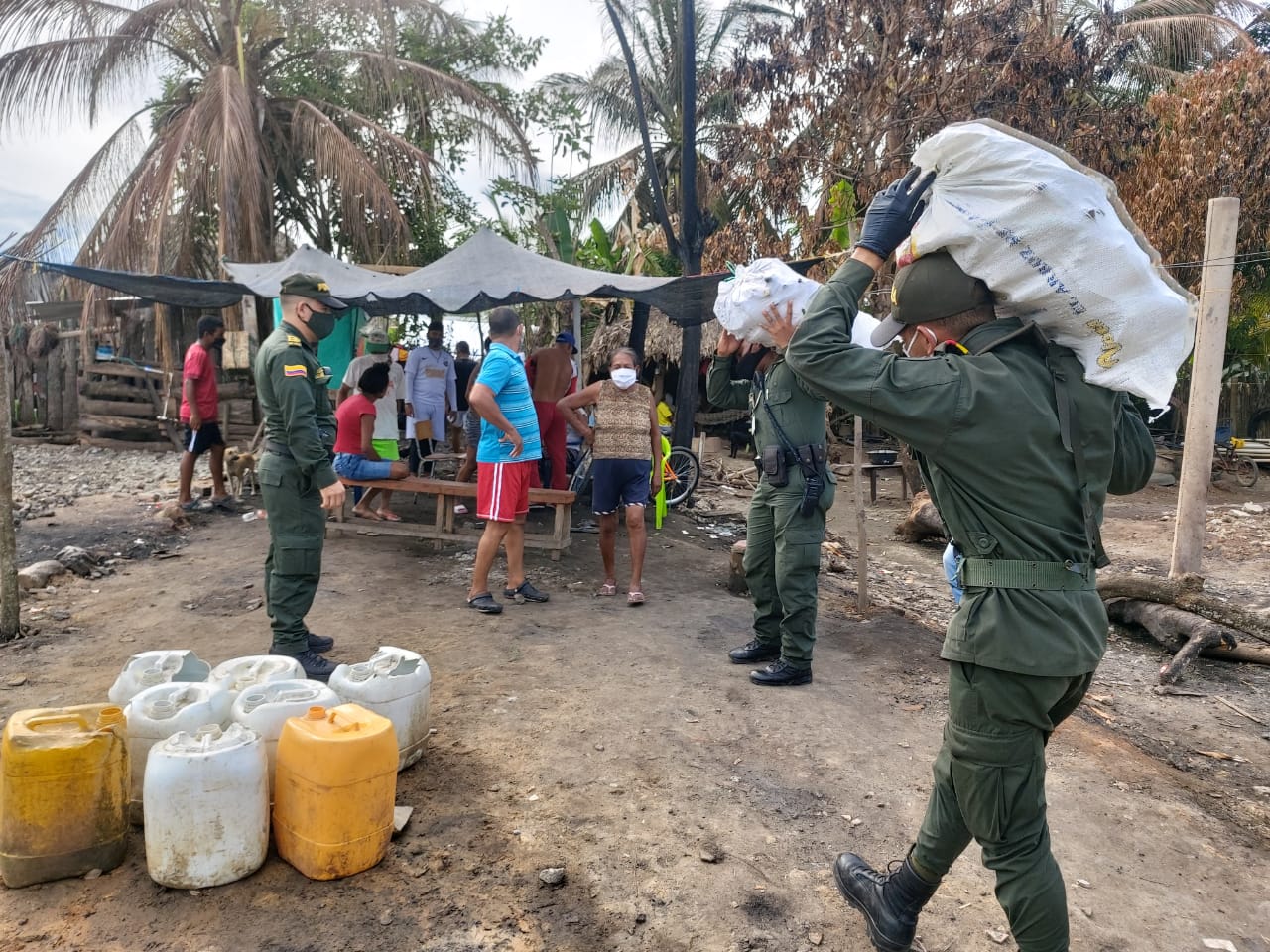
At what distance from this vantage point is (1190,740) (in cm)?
416

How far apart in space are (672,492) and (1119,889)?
730 centimetres

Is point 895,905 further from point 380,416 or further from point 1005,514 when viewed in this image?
point 380,416

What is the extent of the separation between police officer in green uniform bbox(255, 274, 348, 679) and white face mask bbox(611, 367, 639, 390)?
83.6 inches

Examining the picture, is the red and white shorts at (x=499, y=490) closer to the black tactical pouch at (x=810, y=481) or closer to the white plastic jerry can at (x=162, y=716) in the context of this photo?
the black tactical pouch at (x=810, y=481)

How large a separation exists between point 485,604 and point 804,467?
241 centimetres

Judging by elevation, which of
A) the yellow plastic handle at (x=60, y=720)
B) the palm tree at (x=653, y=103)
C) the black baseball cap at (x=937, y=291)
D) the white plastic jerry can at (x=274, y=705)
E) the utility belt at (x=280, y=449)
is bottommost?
the white plastic jerry can at (x=274, y=705)

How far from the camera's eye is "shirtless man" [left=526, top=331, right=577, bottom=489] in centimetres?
748

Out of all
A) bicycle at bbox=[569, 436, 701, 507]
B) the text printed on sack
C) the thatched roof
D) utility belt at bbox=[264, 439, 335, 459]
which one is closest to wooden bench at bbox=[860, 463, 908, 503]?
bicycle at bbox=[569, 436, 701, 507]

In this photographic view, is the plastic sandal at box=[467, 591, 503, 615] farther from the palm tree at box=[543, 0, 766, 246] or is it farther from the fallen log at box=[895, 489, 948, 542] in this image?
the palm tree at box=[543, 0, 766, 246]

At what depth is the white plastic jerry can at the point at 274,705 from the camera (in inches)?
102

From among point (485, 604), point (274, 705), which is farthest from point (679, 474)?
point (274, 705)

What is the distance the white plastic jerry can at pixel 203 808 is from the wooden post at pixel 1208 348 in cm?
645

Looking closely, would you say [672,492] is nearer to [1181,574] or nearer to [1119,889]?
[1181,574]

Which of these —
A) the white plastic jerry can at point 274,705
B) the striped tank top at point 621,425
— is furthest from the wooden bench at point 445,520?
the white plastic jerry can at point 274,705
